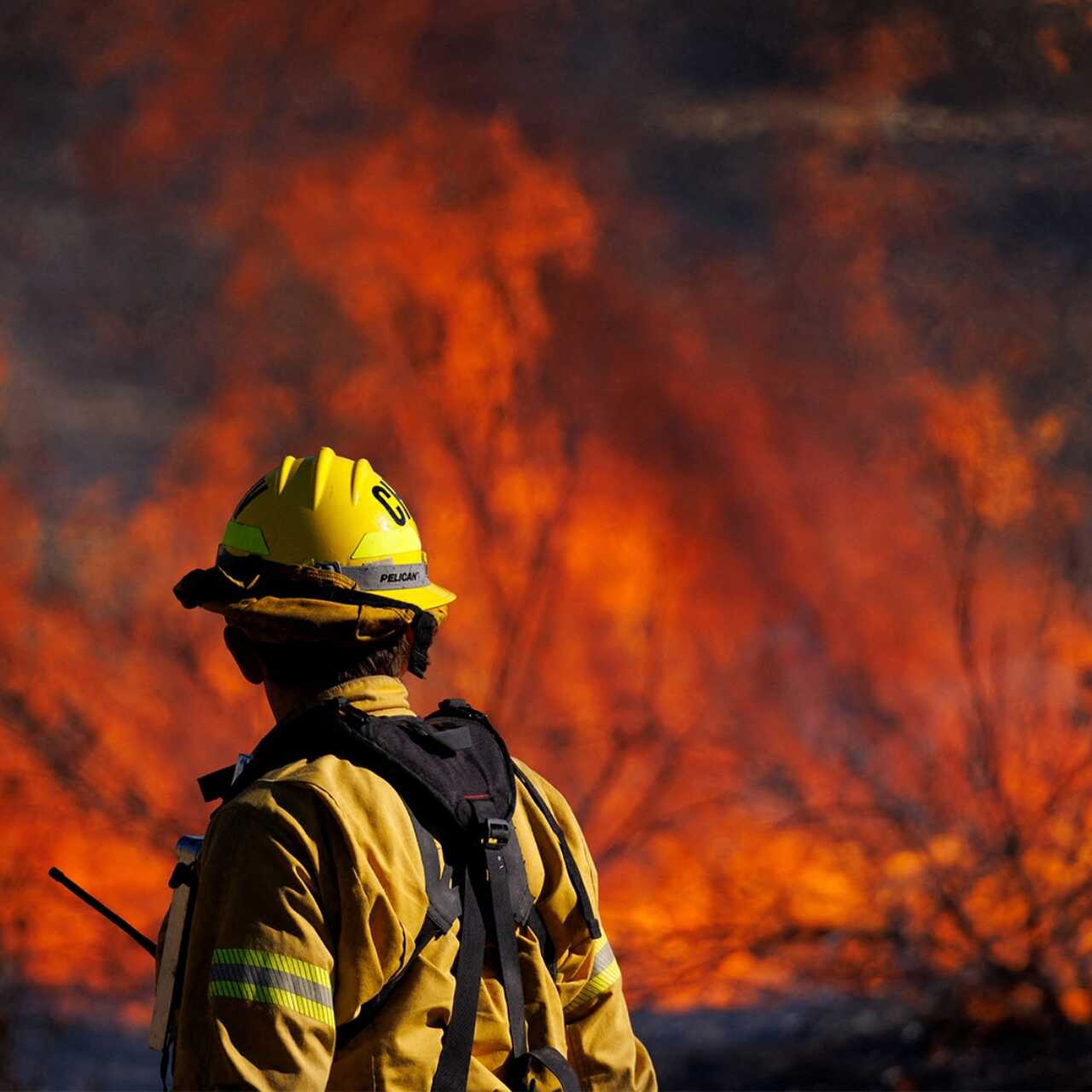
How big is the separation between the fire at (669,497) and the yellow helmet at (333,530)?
22.0 ft

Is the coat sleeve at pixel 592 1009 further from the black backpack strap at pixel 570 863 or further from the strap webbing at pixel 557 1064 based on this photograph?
the strap webbing at pixel 557 1064

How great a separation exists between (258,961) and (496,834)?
47 centimetres

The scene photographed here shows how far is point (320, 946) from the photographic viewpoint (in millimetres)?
2111

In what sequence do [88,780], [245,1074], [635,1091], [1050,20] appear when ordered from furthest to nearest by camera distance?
[1050,20]
[88,780]
[635,1091]
[245,1074]

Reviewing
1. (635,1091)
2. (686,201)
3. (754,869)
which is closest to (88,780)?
(754,869)

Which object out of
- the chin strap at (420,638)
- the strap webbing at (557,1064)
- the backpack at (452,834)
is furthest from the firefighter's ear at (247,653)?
the strap webbing at (557,1064)

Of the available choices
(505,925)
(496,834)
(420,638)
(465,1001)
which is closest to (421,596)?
(420,638)

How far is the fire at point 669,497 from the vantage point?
9.40 m

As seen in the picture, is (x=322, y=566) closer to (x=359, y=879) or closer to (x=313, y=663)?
(x=313, y=663)

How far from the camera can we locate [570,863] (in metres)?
2.66

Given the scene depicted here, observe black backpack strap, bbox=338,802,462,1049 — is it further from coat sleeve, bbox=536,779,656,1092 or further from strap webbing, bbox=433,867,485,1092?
coat sleeve, bbox=536,779,656,1092

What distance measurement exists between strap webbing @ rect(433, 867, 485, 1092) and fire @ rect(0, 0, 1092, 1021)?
702cm

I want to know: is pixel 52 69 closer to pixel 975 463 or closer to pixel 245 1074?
pixel 975 463

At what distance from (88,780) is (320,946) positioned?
23.3 ft
